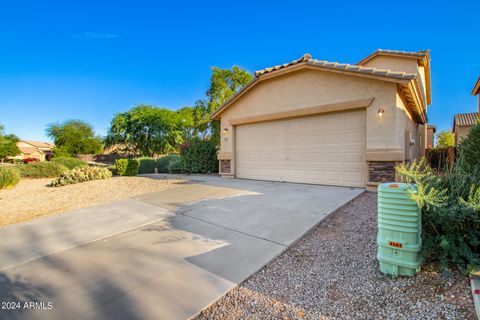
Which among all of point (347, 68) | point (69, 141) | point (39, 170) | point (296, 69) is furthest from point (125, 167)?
point (69, 141)

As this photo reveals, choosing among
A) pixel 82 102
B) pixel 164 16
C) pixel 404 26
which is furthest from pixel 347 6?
pixel 82 102

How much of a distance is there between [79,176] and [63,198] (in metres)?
3.23

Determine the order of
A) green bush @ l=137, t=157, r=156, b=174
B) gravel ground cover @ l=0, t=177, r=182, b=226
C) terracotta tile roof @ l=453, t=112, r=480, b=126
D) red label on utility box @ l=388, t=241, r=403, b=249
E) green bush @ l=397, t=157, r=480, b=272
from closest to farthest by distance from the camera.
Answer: green bush @ l=397, t=157, r=480, b=272 → red label on utility box @ l=388, t=241, r=403, b=249 → gravel ground cover @ l=0, t=177, r=182, b=226 → green bush @ l=137, t=157, r=156, b=174 → terracotta tile roof @ l=453, t=112, r=480, b=126

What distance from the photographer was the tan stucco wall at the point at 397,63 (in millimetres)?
12359

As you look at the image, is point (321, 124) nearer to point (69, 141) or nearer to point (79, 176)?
point (79, 176)

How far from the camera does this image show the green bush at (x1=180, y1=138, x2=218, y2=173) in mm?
12797

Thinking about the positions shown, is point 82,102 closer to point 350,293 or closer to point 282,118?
point 282,118

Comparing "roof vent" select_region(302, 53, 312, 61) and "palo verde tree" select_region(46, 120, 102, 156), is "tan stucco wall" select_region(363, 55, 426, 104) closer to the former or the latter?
"roof vent" select_region(302, 53, 312, 61)

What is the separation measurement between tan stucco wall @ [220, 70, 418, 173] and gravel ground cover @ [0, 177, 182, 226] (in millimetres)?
4200

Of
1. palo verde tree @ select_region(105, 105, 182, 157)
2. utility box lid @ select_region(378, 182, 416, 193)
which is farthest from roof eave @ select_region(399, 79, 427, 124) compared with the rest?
palo verde tree @ select_region(105, 105, 182, 157)

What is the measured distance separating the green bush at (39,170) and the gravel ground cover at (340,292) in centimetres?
1631

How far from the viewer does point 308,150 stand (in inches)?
315

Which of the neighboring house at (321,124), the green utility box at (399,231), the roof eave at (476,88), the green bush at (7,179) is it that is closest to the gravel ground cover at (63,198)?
the green bush at (7,179)

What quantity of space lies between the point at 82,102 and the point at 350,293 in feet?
107
